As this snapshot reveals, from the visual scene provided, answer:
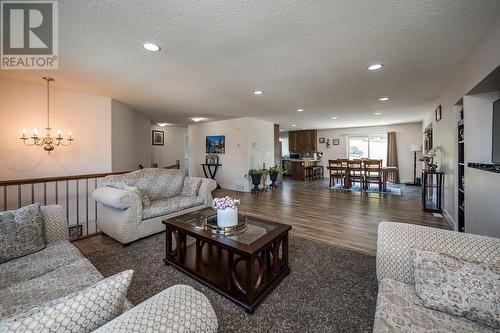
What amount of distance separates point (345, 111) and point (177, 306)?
5.92 meters

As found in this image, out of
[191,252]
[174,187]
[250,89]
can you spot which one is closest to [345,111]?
[250,89]

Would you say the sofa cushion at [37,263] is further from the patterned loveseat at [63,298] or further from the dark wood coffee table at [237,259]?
the dark wood coffee table at [237,259]

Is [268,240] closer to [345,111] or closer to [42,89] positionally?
Answer: [42,89]

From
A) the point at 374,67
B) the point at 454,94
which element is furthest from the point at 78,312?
the point at 454,94

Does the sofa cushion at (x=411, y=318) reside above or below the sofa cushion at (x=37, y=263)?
below

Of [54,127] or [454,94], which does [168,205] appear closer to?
[54,127]

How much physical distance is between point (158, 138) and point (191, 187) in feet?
18.1

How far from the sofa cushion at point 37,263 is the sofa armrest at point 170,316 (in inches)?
48.3

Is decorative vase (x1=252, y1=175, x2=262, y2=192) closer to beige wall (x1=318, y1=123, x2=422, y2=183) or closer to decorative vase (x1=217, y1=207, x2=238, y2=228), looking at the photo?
decorative vase (x1=217, y1=207, x2=238, y2=228)

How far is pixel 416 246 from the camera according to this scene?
1.30 metres

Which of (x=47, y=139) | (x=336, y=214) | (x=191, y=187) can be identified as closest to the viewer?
(x=47, y=139)

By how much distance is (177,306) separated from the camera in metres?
0.70

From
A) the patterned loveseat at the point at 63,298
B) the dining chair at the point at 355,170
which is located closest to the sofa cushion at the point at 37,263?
the patterned loveseat at the point at 63,298

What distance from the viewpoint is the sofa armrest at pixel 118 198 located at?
8.30 ft
